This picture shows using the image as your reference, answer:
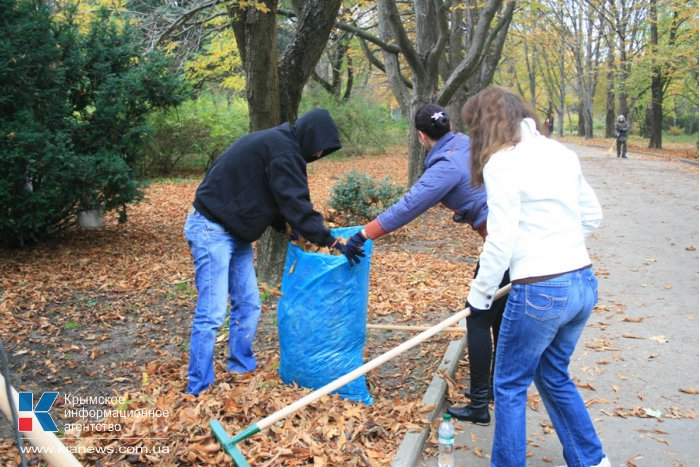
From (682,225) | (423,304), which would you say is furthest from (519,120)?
(682,225)

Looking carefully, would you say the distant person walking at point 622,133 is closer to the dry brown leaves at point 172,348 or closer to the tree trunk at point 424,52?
the tree trunk at point 424,52

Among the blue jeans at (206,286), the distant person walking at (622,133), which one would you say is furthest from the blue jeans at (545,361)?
the distant person walking at (622,133)

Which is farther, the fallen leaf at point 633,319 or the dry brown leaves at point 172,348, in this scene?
the fallen leaf at point 633,319

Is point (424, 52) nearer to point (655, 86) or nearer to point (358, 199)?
point (358, 199)

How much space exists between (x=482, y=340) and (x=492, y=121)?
1496mm

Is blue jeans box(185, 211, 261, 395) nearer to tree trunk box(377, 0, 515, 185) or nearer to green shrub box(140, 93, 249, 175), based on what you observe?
tree trunk box(377, 0, 515, 185)

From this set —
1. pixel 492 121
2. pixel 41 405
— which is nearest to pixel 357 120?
pixel 492 121

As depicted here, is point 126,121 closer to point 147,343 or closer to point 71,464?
point 147,343

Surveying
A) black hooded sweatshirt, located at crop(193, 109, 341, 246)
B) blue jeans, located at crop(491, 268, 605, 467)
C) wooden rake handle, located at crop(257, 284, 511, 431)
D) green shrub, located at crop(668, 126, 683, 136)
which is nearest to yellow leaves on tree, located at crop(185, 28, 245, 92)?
black hooded sweatshirt, located at crop(193, 109, 341, 246)

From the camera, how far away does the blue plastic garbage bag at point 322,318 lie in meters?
3.69

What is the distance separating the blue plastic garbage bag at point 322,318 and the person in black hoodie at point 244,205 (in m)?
0.15

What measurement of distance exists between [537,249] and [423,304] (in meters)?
3.53

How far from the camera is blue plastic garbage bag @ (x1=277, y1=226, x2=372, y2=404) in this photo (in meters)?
3.69

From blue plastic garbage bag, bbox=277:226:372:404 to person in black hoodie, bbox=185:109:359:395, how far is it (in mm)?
151
